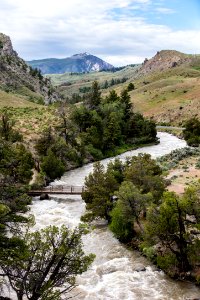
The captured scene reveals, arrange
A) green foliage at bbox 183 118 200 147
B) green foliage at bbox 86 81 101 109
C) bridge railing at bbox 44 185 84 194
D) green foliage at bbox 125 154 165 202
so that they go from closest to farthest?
green foliage at bbox 125 154 165 202 → bridge railing at bbox 44 185 84 194 → green foliage at bbox 183 118 200 147 → green foliage at bbox 86 81 101 109

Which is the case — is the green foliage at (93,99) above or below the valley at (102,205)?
above

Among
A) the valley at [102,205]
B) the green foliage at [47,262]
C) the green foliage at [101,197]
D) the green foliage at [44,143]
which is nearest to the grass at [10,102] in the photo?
the valley at [102,205]

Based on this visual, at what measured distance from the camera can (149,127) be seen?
11262 cm

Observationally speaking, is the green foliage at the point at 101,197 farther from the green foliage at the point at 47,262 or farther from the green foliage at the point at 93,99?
the green foliage at the point at 93,99

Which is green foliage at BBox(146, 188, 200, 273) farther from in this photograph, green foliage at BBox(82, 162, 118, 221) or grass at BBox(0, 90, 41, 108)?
grass at BBox(0, 90, 41, 108)

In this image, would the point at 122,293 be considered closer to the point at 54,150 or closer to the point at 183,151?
the point at 54,150

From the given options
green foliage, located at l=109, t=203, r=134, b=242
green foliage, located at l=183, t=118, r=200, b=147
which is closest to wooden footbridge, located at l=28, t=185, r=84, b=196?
green foliage, located at l=109, t=203, r=134, b=242

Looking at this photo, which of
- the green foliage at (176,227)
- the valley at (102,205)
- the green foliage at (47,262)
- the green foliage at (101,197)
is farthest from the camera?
the green foliage at (101,197)

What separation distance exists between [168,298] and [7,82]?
536 feet

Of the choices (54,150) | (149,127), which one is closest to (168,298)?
(54,150)

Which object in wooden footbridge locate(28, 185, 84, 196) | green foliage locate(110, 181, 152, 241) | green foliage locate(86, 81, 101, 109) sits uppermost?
green foliage locate(86, 81, 101, 109)

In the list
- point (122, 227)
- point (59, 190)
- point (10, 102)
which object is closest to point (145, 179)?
point (122, 227)

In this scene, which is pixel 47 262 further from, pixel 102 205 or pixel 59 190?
pixel 59 190

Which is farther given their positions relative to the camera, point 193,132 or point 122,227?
point 193,132
